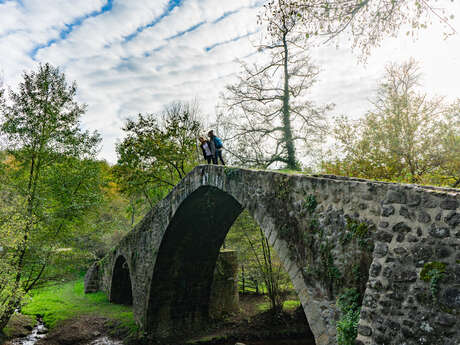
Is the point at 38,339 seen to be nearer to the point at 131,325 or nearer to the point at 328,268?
the point at 131,325

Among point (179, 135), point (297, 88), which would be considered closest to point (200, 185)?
point (297, 88)

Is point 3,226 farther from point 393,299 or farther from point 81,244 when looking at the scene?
point 393,299

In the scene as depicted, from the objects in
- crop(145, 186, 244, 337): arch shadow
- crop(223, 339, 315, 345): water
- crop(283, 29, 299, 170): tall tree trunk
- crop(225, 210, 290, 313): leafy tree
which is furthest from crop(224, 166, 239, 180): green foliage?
crop(223, 339, 315, 345): water

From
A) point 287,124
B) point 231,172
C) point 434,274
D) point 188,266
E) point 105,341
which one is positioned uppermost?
point 287,124

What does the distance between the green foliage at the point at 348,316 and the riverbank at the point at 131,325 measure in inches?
349

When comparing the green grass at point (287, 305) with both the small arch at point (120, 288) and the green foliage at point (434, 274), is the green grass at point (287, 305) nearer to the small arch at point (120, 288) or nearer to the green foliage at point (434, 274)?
the small arch at point (120, 288)

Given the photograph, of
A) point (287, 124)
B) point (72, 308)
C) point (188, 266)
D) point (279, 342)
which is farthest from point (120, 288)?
point (287, 124)

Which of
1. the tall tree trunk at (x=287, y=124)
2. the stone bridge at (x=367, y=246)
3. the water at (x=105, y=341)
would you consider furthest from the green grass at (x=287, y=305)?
the stone bridge at (x=367, y=246)

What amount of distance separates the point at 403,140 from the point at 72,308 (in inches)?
667

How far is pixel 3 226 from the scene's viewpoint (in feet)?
29.3

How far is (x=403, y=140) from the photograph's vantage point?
341 inches

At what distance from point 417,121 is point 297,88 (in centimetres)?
448

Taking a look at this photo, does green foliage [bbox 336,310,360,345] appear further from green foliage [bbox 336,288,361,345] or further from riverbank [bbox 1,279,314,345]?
riverbank [bbox 1,279,314,345]

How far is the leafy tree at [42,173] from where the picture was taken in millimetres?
10477
